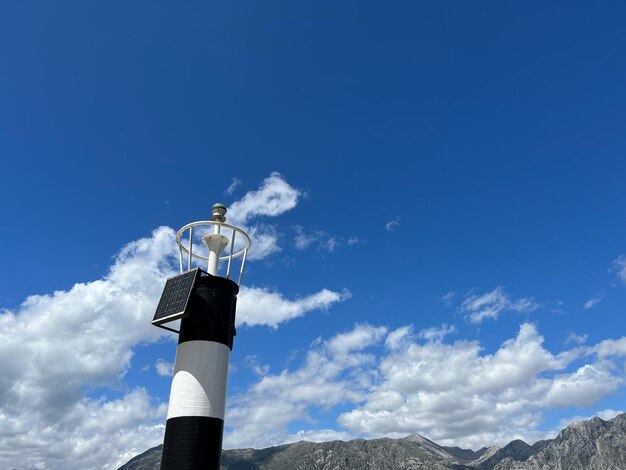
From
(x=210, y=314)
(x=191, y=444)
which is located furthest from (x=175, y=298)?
(x=191, y=444)

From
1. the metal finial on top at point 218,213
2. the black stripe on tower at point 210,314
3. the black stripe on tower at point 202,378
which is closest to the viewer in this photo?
the black stripe on tower at point 202,378

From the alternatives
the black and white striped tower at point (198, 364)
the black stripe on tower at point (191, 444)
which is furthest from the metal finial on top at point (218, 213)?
the black stripe on tower at point (191, 444)

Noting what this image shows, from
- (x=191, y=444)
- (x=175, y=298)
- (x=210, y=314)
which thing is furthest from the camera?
(x=210, y=314)

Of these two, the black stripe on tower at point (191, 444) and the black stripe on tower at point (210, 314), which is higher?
the black stripe on tower at point (210, 314)

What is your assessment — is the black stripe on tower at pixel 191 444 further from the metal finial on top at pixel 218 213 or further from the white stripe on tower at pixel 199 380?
the metal finial on top at pixel 218 213

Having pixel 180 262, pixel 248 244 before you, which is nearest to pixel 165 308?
pixel 180 262

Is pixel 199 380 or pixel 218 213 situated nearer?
pixel 199 380

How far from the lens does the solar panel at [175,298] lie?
19594mm

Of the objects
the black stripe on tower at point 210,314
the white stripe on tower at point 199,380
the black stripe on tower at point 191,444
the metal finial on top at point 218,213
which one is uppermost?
the metal finial on top at point 218,213

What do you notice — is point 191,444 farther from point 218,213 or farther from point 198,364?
point 218,213

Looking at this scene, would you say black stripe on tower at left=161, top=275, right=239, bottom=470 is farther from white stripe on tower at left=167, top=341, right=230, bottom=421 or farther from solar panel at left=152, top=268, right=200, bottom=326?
solar panel at left=152, top=268, right=200, bottom=326

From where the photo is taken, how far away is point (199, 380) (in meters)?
19.3

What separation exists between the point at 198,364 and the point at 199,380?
0.61 m

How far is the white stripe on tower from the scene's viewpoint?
19031 mm
